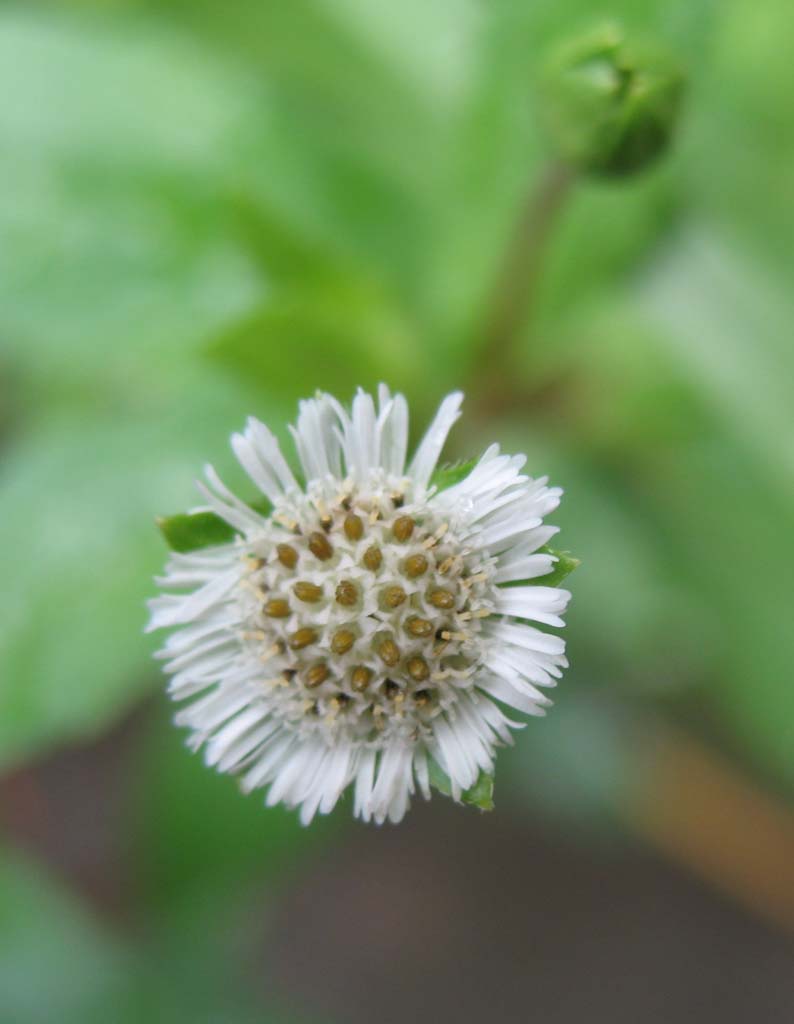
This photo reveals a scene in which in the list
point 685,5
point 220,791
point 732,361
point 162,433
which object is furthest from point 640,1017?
point 685,5

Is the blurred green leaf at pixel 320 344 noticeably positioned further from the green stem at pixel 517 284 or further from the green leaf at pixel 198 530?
the green leaf at pixel 198 530

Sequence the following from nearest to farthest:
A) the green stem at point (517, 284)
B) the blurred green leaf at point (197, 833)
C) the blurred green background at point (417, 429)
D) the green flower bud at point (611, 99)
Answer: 1. the green flower bud at point (611, 99)
2. the green stem at point (517, 284)
3. the blurred green background at point (417, 429)
4. the blurred green leaf at point (197, 833)

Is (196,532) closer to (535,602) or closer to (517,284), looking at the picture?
(535,602)

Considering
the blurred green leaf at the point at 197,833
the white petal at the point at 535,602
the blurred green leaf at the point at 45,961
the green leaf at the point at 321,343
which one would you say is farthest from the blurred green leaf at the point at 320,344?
the blurred green leaf at the point at 45,961

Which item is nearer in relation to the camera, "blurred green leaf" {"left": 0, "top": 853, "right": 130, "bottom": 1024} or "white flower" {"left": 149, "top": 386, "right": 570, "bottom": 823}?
"white flower" {"left": 149, "top": 386, "right": 570, "bottom": 823}

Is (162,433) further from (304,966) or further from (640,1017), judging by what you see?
(640,1017)

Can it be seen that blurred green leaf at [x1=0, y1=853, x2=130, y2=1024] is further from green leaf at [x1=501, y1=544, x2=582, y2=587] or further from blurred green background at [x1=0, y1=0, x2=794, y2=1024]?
green leaf at [x1=501, y1=544, x2=582, y2=587]

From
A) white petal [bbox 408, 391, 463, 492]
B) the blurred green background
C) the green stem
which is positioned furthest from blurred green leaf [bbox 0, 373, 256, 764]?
white petal [bbox 408, 391, 463, 492]
